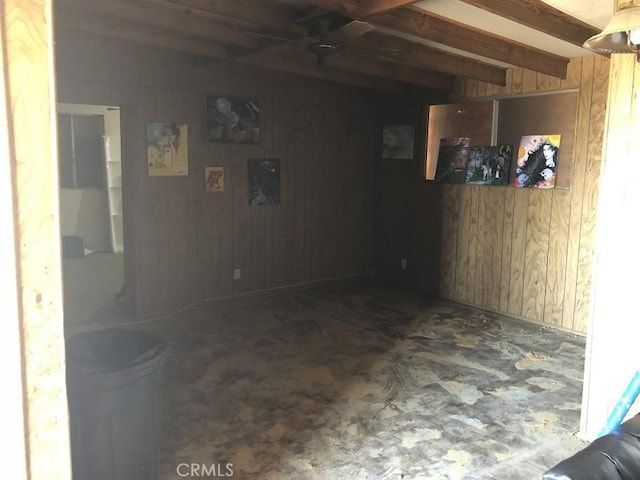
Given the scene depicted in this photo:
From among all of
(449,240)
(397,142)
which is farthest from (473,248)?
(397,142)

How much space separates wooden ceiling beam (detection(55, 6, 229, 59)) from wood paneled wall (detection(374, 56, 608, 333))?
8.93 feet

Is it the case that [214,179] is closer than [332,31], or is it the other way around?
[332,31]

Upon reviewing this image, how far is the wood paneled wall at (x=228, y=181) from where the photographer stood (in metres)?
4.73

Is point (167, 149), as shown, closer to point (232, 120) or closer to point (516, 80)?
point (232, 120)

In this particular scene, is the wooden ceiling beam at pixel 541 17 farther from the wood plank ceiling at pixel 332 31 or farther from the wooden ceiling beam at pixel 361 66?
the wooden ceiling beam at pixel 361 66

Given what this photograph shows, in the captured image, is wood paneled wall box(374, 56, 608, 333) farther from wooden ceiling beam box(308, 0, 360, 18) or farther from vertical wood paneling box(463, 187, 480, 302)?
wooden ceiling beam box(308, 0, 360, 18)

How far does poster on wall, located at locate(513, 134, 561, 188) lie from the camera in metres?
4.81

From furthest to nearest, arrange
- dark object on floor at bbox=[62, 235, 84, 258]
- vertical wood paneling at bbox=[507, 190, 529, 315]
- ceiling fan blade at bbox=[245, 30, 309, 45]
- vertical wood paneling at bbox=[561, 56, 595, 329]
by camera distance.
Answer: dark object on floor at bbox=[62, 235, 84, 258], vertical wood paneling at bbox=[507, 190, 529, 315], vertical wood paneling at bbox=[561, 56, 595, 329], ceiling fan blade at bbox=[245, 30, 309, 45]

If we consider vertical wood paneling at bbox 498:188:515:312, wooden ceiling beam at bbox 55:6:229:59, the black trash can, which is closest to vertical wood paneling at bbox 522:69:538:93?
vertical wood paneling at bbox 498:188:515:312

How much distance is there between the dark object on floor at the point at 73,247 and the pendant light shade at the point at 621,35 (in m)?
6.99

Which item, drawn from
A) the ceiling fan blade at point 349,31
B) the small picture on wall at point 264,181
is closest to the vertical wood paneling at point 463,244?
the small picture on wall at point 264,181

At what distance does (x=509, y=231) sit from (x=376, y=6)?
3011 millimetres

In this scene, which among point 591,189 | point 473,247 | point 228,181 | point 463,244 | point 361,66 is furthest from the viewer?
point 463,244

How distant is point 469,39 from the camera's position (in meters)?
3.96
